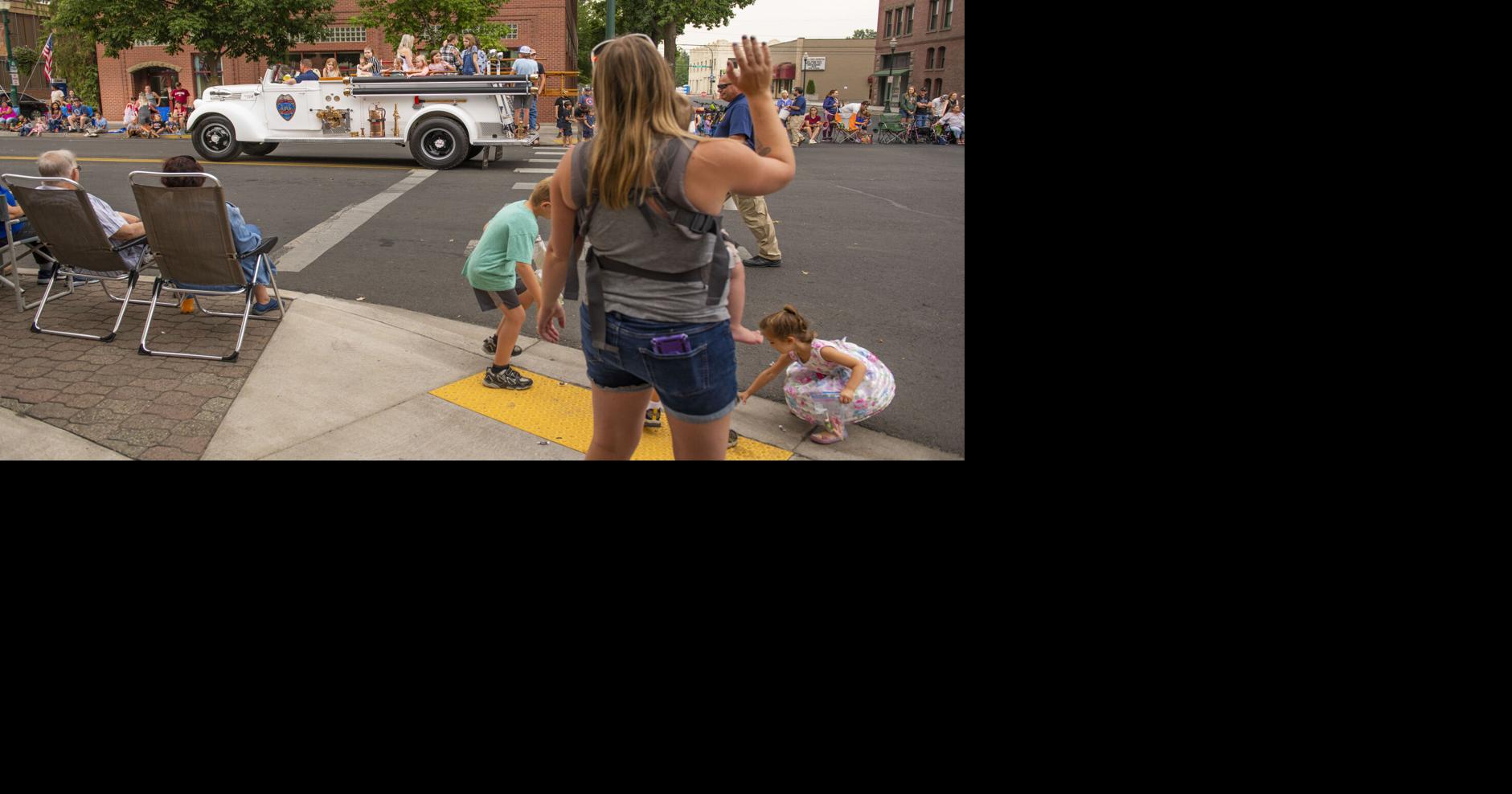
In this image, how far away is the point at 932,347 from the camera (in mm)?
5828

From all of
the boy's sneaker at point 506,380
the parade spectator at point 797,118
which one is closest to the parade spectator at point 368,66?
the parade spectator at point 797,118

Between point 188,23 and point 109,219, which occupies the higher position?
point 188,23

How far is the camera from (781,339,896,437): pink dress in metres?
4.17

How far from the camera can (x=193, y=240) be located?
5023 mm

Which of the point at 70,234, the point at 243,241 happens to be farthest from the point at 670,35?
the point at 70,234

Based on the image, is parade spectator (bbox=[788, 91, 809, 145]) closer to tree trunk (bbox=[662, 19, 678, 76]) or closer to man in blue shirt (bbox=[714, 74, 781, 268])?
man in blue shirt (bbox=[714, 74, 781, 268])

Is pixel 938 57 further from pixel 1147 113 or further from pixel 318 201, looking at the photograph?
pixel 1147 113

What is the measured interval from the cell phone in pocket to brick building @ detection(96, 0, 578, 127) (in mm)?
28338

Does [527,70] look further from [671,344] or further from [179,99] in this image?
[179,99]

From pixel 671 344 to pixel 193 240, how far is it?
401 cm

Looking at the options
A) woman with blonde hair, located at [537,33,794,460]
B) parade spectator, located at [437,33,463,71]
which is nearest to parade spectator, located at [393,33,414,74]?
parade spectator, located at [437,33,463,71]

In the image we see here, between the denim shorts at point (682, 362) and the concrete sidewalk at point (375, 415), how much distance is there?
1.63 m

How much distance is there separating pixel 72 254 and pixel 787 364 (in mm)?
4133

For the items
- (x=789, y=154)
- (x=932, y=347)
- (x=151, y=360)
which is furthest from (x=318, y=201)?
(x=789, y=154)
